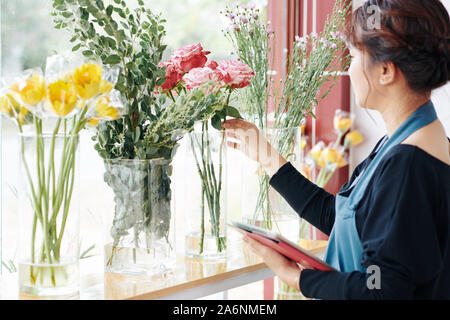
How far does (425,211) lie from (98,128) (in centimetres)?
78

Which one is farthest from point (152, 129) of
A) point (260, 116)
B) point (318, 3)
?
point (318, 3)

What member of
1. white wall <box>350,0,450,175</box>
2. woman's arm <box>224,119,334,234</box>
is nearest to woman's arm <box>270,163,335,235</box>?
woman's arm <box>224,119,334,234</box>

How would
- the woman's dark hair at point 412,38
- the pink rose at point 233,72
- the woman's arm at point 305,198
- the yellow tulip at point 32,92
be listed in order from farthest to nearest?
1. the woman's arm at point 305,198
2. the pink rose at point 233,72
3. the woman's dark hair at point 412,38
4. the yellow tulip at point 32,92

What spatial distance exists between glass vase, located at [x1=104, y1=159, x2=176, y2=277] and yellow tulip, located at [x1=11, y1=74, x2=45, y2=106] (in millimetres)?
294

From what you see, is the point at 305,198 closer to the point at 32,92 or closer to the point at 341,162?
the point at 32,92

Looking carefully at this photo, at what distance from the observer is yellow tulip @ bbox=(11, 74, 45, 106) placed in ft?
3.83

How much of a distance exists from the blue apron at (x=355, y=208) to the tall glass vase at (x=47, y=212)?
2.01 feet

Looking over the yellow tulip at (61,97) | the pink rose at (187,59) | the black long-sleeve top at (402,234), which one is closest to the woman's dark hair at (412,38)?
the black long-sleeve top at (402,234)

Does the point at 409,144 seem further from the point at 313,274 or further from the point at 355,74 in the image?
the point at 313,274

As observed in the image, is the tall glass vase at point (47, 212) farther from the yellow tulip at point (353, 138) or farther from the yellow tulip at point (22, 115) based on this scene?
the yellow tulip at point (353, 138)

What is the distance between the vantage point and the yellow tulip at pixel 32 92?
1.17 meters

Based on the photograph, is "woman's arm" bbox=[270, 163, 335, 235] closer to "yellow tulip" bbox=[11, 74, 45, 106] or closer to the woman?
the woman

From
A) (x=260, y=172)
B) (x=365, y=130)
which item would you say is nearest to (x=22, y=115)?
(x=260, y=172)
